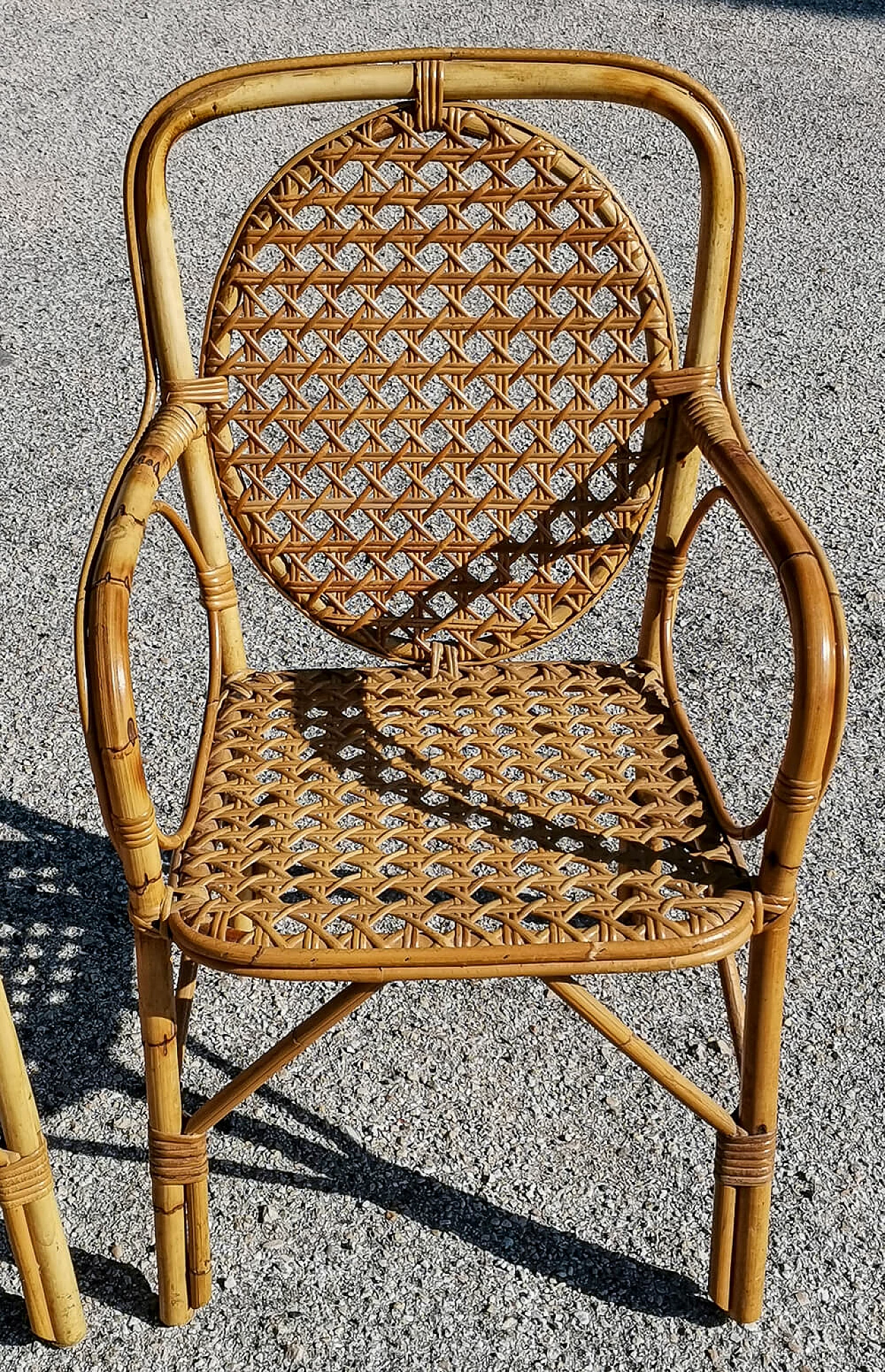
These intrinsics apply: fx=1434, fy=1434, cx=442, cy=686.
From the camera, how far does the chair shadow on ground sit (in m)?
1.62

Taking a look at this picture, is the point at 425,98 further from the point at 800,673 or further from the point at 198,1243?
the point at 198,1243

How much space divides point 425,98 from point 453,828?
786 mm

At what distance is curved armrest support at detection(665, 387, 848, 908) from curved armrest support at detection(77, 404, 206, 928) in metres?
0.58

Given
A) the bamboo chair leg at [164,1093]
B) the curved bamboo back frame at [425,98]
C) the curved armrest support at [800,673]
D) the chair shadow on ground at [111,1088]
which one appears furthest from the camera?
the chair shadow on ground at [111,1088]

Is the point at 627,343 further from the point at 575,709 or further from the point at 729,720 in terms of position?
the point at 729,720

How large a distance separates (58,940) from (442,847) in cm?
80

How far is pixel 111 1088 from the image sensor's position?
6.01 feet

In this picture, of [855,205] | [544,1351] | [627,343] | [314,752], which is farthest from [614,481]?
[855,205]

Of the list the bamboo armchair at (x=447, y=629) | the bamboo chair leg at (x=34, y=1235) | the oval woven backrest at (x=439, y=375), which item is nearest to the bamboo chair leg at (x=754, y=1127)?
the bamboo armchair at (x=447, y=629)

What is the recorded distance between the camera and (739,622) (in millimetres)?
2617

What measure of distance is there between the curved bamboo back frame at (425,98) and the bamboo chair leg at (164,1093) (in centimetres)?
60

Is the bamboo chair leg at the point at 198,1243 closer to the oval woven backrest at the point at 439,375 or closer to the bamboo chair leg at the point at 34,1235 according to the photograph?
the bamboo chair leg at the point at 34,1235

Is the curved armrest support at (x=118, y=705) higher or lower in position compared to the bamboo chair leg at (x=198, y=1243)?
higher

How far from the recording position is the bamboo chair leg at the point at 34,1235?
1.42m
